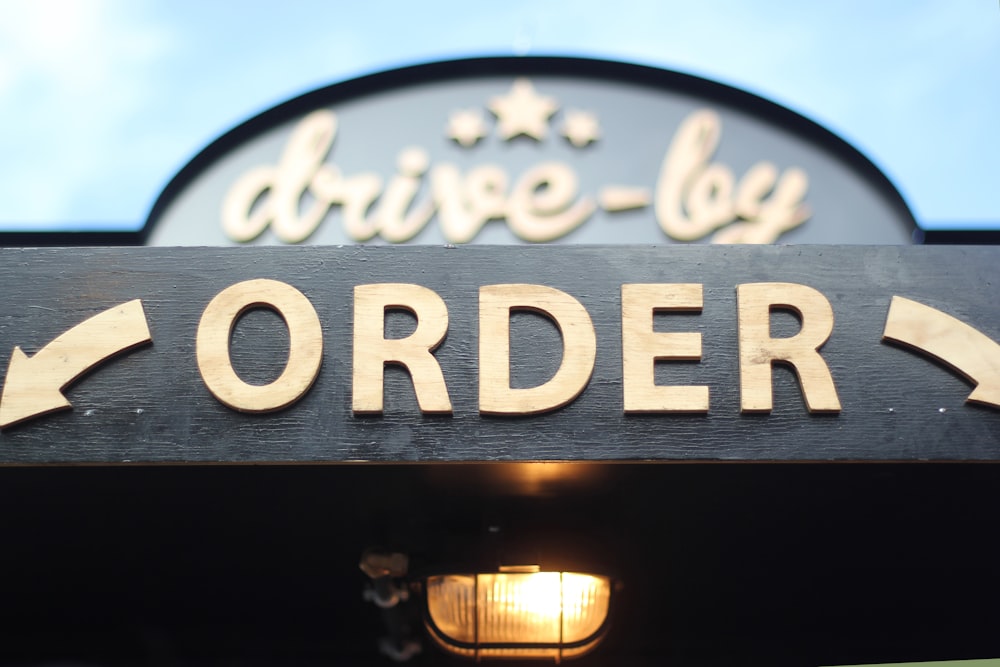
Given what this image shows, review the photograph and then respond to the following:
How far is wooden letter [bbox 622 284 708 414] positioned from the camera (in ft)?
7.67

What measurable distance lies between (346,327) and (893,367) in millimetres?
1269

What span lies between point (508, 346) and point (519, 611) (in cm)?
100

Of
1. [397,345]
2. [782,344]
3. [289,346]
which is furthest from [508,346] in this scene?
[782,344]

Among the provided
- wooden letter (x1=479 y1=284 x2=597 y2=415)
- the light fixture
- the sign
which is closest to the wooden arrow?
wooden letter (x1=479 y1=284 x2=597 y2=415)

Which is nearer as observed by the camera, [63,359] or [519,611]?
[63,359]

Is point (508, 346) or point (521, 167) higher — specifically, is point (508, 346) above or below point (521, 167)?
below

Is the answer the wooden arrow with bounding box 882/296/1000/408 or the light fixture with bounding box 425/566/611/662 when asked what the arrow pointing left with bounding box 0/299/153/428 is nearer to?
the light fixture with bounding box 425/566/611/662

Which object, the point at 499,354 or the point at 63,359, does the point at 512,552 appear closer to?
the point at 499,354

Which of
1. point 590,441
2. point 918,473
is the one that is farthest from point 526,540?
point 918,473

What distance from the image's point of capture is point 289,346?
94.6 inches

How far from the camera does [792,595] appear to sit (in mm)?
3473

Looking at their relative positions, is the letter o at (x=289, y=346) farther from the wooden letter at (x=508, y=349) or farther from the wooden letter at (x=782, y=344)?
the wooden letter at (x=782, y=344)

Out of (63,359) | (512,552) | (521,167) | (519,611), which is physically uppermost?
(521,167)

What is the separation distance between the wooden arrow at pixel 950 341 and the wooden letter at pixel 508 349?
707 millimetres
